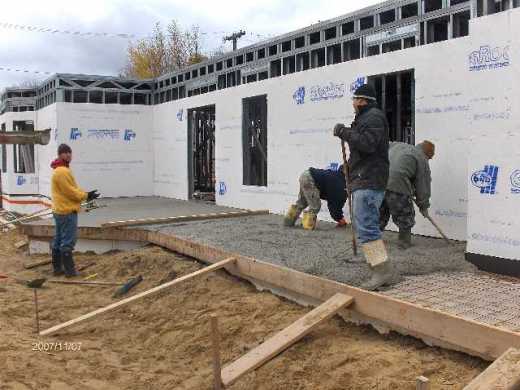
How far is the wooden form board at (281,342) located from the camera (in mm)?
3885

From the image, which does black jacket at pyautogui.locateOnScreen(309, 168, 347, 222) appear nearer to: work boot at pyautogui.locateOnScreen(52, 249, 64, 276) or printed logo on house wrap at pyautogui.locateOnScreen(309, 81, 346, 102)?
printed logo on house wrap at pyautogui.locateOnScreen(309, 81, 346, 102)

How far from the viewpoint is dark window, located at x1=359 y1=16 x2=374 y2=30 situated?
323 inches

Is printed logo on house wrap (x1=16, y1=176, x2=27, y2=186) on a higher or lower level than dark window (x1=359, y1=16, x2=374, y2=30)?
lower

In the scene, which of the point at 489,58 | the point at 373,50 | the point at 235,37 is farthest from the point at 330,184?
the point at 235,37

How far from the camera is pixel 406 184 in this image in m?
5.99

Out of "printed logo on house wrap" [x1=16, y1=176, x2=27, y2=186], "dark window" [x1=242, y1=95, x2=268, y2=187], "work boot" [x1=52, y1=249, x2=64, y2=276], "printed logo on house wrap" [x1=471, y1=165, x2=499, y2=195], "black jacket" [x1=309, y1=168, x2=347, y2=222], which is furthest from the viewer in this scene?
"printed logo on house wrap" [x1=16, y1=176, x2=27, y2=186]

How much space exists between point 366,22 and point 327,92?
117 cm

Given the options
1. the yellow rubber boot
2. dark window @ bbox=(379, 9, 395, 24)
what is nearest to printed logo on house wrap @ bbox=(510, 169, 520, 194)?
the yellow rubber boot

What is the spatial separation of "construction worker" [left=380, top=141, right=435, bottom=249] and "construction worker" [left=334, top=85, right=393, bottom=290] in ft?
5.00

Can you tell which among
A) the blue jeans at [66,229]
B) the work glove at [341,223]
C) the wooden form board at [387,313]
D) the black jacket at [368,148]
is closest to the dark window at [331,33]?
the work glove at [341,223]

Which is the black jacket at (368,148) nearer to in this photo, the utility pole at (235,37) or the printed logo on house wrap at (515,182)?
the printed logo on house wrap at (515,182)

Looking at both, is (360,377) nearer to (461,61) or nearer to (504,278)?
(504,278)

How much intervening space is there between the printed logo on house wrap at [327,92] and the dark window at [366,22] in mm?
908

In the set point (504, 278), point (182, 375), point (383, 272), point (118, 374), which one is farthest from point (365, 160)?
point (118, 374)
